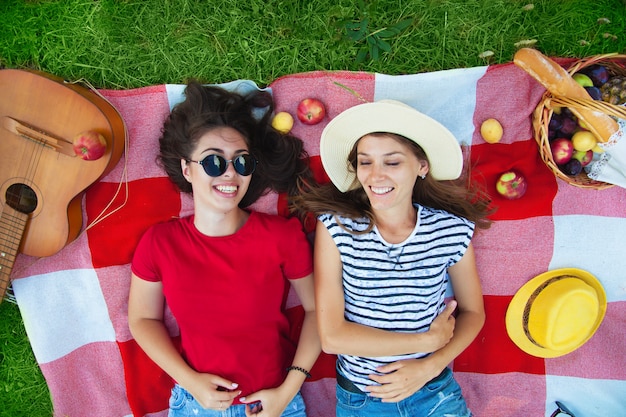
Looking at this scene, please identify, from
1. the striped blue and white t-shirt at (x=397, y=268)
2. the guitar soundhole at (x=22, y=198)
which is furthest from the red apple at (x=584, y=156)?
the guitar soundhole at (x=22, y=198)

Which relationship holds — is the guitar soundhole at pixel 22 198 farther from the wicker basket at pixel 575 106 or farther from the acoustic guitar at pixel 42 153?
the wicker basket at pixel 575 106

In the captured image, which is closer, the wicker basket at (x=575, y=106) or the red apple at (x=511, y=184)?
the wicker basket at (x=575, y=106)

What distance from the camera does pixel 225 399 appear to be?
2889 millimetres

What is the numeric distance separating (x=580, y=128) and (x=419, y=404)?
1.97 meters

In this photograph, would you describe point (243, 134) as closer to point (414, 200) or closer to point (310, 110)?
point (310, 110)

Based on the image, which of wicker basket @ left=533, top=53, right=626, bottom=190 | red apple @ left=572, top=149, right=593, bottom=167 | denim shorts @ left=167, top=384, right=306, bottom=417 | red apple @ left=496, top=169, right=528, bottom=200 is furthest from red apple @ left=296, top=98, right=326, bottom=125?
denim shorts @ left=167, top=384, right=306, bottom=417

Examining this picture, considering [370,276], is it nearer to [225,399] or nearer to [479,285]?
[479,285]

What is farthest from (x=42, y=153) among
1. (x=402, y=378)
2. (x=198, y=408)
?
(x=402, y=378)

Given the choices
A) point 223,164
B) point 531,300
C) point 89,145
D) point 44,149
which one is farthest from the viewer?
point 531,300

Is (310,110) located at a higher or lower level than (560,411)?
higher

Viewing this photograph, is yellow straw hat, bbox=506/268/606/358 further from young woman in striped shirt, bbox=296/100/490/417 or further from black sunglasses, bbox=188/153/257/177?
black sunglasses, bbox=188/153/257/177

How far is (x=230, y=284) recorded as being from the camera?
2.94 metres

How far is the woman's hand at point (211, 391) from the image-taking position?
9.48 feet

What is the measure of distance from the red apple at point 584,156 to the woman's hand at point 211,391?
2543 millimetres
